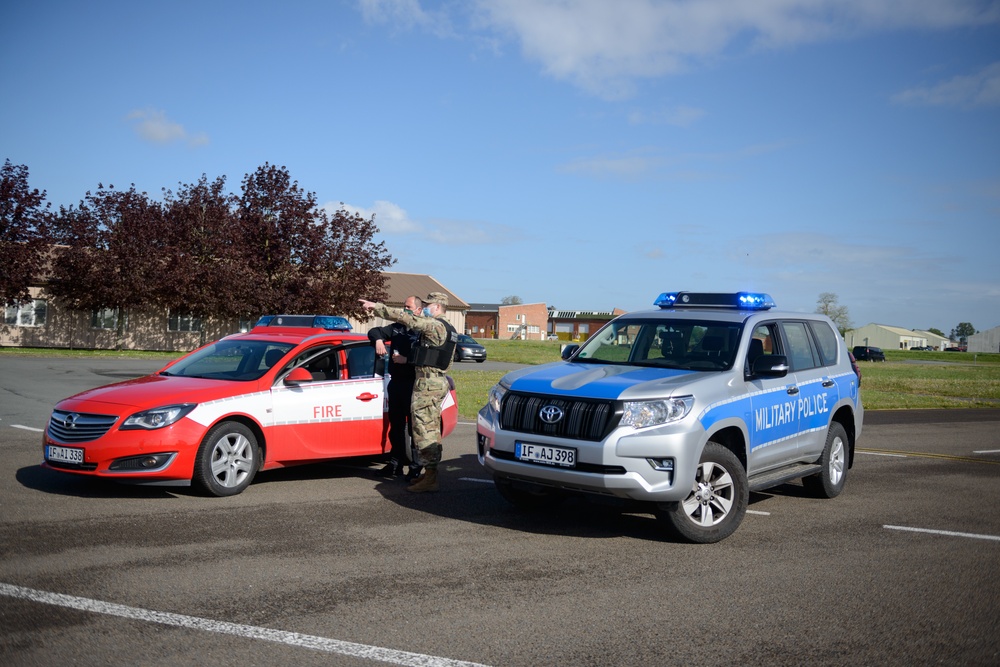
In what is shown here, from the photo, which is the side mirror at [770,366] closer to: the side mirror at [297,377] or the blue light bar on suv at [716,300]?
the blue light bar on suv at [716,300]

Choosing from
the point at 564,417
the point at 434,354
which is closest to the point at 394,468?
the point at 434,354

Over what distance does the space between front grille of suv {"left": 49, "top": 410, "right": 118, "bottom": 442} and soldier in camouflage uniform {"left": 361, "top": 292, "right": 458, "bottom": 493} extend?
2.55 metres

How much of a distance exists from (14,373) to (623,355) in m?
21.4

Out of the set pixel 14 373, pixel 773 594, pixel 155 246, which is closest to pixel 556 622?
pixel 773 594

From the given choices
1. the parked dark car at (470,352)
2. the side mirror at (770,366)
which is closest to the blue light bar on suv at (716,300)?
the side mirror at (770,366)

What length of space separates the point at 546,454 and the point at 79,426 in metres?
4.23

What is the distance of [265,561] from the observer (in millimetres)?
5926

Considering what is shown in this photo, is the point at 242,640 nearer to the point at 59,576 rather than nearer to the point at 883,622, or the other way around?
the point at 59,576

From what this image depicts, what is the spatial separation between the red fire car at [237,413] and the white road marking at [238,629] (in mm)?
2630

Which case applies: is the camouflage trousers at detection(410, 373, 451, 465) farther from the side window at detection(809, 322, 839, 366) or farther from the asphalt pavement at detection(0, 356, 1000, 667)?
the side window at detection(809, 322, 839, 366)

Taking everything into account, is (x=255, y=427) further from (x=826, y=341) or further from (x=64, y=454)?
(x=826, y=341)

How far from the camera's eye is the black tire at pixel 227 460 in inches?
313

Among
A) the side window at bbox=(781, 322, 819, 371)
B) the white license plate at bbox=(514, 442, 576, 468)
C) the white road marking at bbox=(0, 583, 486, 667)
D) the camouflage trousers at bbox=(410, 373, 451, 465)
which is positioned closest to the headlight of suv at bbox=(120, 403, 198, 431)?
the camouflage trousers at bbox=(410, 373, 451, 465)

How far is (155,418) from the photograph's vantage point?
25.5 ft
